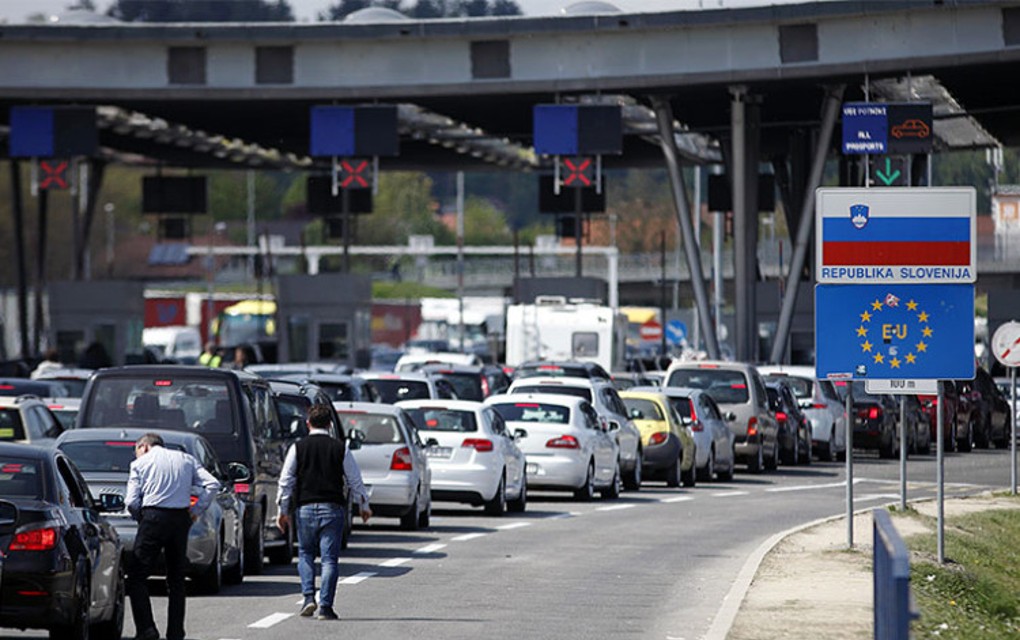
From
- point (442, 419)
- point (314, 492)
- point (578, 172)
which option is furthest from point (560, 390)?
point (578, 172)

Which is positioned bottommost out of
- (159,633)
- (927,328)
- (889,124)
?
(159,633)

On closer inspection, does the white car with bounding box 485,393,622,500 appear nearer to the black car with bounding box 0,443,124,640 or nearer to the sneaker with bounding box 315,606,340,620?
the sneaker with bounding box 315,606,340,620

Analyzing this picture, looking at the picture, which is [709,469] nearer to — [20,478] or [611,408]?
[611,408]

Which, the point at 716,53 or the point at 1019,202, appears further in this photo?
the point at 1019,202

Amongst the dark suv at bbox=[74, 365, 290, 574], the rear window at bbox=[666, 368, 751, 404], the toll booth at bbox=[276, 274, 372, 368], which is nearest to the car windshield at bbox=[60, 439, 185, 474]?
the dark suv at bbox=[74, 365, 290, 574]

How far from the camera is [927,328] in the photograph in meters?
22.1

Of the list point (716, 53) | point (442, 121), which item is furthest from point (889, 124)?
point (442, 121)

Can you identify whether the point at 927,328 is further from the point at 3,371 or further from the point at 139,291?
the point at 139,291

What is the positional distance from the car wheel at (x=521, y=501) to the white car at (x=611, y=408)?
3.22 meters

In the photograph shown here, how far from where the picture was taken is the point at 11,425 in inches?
1028

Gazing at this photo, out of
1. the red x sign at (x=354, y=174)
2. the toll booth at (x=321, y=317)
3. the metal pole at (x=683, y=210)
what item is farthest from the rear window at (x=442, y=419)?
the toll booth at (x=321, y=317)

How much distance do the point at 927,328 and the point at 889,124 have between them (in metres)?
30.5

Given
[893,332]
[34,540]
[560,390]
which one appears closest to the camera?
[34,540]

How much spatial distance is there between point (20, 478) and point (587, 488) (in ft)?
62.3
